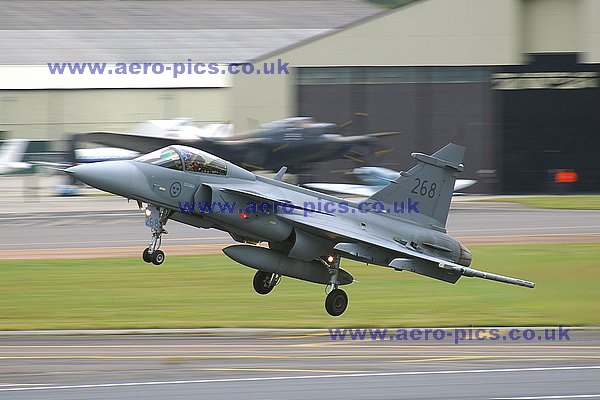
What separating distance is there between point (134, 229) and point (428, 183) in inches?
652

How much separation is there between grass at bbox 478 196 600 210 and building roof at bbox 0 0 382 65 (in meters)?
19.1

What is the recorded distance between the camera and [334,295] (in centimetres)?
1984

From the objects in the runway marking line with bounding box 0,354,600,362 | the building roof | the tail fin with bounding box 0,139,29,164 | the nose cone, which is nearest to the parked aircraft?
the building roof

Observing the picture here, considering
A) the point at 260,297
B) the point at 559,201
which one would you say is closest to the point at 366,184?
the point at 559,201

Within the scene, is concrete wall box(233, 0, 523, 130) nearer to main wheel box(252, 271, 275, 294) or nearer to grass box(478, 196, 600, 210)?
grass box(478, 196, 600, 210)

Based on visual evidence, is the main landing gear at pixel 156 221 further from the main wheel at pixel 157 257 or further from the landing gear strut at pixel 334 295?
the landing gear strut at pixel 334 295

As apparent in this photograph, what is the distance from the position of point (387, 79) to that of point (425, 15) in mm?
3293

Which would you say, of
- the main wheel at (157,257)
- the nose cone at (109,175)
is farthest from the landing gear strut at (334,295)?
the nose cone at (109,175)

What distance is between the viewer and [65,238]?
106ft

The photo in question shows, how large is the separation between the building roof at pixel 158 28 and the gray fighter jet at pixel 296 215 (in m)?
39.6

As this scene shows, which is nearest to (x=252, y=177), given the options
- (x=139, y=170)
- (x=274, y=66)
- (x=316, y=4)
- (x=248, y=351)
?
(x=139, y=170)

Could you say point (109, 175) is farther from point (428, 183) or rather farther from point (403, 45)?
point (403, 45)

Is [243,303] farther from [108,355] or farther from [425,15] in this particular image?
[425,15]

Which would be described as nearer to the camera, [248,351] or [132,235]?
[248,351]
